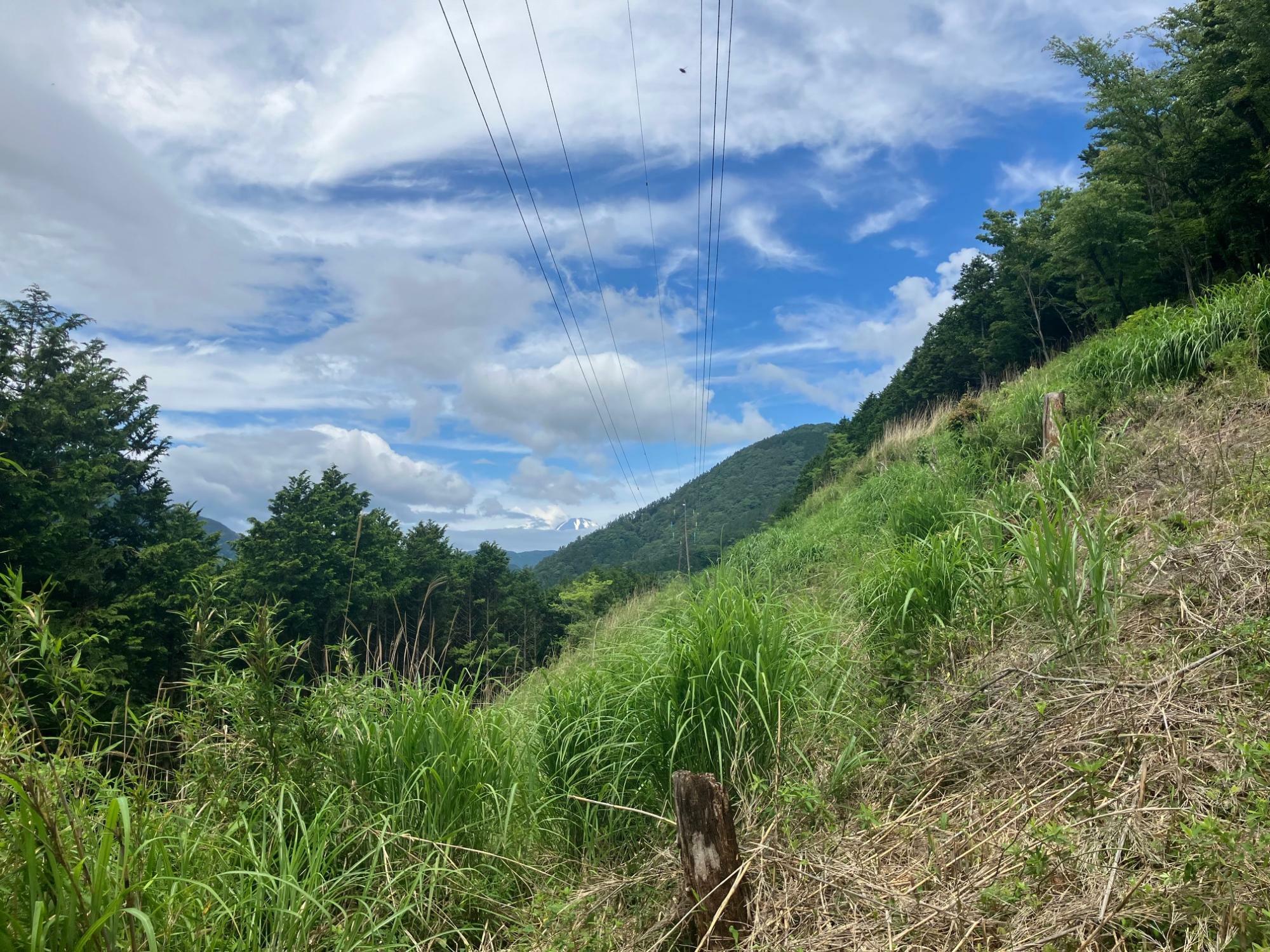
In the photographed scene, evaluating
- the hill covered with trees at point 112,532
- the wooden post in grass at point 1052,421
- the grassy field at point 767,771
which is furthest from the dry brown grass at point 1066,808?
the hill covered with trees at point 112,532

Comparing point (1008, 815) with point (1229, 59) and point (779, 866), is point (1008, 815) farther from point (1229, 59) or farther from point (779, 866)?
point (1229, 59)

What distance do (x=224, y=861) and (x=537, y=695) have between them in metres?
2.10

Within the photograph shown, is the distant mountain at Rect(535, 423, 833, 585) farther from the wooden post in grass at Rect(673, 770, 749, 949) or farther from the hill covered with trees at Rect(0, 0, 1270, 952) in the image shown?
the wooden post in grass at Rect(673, 770, 749, 949)

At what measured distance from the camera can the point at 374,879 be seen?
2.63 m

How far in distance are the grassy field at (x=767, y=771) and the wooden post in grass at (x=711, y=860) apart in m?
0.12

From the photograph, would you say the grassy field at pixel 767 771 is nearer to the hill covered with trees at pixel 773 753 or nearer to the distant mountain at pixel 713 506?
the hill covered with trees at pixel 773 753

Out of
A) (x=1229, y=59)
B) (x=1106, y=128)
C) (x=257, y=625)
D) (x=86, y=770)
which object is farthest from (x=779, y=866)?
(x=1106, y=128)

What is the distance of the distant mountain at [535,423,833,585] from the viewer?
43.7 meters

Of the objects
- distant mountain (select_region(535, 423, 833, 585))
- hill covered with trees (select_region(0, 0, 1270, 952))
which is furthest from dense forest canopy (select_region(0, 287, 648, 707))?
distant mountain (select_region(535, 423, 833, 585))

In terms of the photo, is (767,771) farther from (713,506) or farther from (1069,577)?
(713,506)

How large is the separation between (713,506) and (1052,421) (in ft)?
148

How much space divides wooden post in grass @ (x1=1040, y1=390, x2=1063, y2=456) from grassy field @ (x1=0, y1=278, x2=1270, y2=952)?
1500mm

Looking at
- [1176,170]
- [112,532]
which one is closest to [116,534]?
[112,532]

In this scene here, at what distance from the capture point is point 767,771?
3.15 meters
